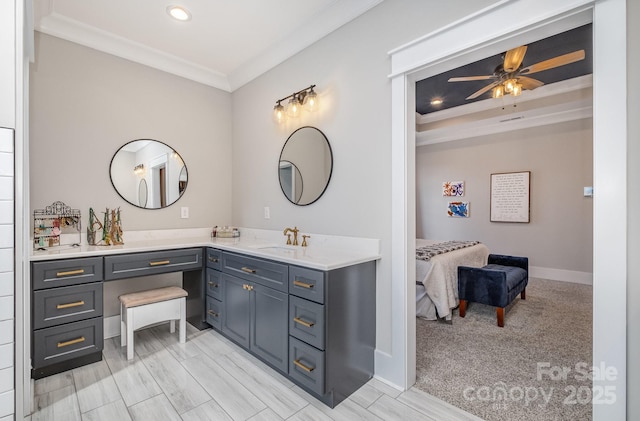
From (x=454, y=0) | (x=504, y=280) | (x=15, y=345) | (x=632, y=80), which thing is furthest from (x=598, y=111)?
(x=15, y=345)

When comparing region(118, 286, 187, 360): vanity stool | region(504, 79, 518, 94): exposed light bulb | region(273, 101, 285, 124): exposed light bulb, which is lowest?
region(118, 286, 187, 360): vanity stool

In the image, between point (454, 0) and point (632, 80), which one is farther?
point (454, 0)

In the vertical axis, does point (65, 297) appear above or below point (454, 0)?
below

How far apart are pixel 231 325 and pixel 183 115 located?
2.23 m

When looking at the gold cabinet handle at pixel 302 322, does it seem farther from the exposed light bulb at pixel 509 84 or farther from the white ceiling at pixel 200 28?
the exposed light bulb at pixel 509 84

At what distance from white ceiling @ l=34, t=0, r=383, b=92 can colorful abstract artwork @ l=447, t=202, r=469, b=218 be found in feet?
14.3

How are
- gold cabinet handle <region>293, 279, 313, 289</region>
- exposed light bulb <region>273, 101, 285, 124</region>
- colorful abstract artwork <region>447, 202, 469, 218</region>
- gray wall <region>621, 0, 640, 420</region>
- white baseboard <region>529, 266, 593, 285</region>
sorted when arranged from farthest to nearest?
colorful abstract artwork <region>447, 202, 469, 218</region> → white baseboard <region>529, 266, 593, 285</region> → exposed light bulb <region>273, 101, 285, 124</region> → gold cabinet handle <region>293, 279, 313, 289</region> → gray wall <region>621, 0, 640, 420</region>

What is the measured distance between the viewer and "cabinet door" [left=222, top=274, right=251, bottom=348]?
229 centimetres

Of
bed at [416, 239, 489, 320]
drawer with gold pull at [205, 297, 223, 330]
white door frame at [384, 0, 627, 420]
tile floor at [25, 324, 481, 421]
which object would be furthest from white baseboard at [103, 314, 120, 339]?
white door frame at [384, 0, 627, 420]

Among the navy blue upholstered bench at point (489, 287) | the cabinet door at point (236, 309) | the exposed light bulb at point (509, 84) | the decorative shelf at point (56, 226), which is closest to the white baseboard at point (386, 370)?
the cabinet door at point (236, 309)

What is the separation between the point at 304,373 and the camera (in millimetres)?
1823

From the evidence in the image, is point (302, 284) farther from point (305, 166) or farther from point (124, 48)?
Answer: point (124, 48)

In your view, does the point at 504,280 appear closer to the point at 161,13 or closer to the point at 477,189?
the point at 477,189

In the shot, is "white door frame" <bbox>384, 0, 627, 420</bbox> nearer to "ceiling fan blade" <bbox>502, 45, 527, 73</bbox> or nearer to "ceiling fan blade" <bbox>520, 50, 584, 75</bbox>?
"ceiling fan blade" <bbox>502, 45, 527, 73</bbox>
